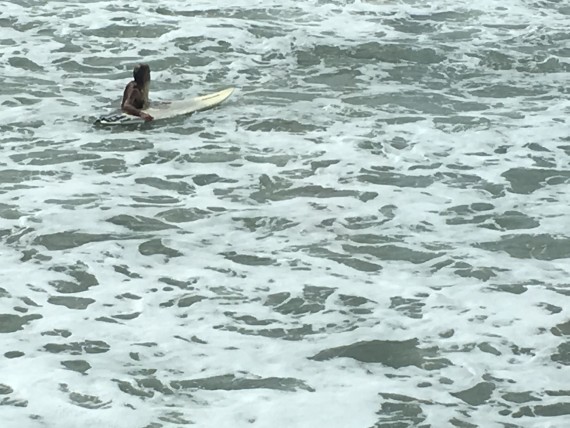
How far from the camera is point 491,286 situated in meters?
8.53

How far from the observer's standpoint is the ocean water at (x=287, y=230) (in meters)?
7.04

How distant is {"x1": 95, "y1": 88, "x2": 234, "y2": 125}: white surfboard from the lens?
1223 centimetres

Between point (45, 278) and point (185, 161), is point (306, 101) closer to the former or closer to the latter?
point (185, 161)

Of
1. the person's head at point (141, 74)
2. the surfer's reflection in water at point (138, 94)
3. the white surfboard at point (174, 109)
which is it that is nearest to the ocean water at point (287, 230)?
the white surfboard at point (174, 109)

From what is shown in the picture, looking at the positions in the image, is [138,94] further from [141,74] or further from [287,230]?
[287,230]

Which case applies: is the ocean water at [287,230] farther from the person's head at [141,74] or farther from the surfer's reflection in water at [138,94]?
the person's head at [141,74]

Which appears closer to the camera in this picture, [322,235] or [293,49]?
[322,235]

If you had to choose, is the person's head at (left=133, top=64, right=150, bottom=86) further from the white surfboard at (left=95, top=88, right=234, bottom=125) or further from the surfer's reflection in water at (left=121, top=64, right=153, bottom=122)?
the white surfboard at (left=95, top=88, right=234, bottom=125)

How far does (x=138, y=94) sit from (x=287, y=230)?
11.6 ft

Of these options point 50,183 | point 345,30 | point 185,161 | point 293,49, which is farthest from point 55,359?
point 345,30

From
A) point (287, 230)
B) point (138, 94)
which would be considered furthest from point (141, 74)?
point (287, 230)

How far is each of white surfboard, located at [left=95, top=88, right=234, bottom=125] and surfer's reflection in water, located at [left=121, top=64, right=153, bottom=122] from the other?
6cm

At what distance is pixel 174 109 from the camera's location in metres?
12.6

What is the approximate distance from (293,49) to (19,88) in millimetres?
3927
